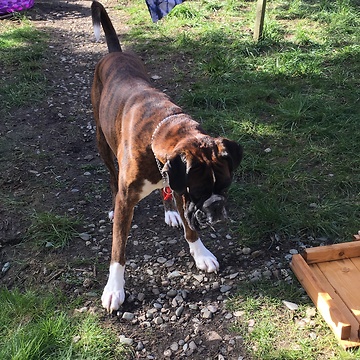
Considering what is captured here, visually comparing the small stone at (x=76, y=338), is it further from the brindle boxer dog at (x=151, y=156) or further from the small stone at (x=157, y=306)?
the small stone at (x=157, y=306)

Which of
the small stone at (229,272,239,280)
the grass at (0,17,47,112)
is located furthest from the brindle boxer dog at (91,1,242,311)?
the grass at (0,17,47,112)

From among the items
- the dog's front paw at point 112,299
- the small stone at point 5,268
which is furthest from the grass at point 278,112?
Answer: the small stone at point 5,268

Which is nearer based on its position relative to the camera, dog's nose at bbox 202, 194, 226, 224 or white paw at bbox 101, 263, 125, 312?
dog's nose at bbox 202, 194, 226, 224

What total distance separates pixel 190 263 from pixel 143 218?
64cm

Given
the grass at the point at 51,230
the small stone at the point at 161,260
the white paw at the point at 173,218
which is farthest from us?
the white paw at the point at 173,218

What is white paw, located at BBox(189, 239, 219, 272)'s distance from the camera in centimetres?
328

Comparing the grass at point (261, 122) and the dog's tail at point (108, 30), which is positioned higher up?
the dog's tail at point (108, 30)

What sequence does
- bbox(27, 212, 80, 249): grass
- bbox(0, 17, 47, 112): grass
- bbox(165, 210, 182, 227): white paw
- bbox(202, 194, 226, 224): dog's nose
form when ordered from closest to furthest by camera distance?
1. bbox(202, 194, 226, 224): dog's nose
2. bbox(27, 212, 80, 249): grass
3. bbox(165, 210, 182, 227): white paw
4. bbox(0, 17, 47, 112): grass

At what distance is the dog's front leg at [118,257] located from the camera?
2988 mm

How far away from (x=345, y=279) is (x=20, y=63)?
4916 millimetres

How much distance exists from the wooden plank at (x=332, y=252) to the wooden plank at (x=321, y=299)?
72mm

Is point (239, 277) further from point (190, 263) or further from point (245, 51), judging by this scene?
point (245, 51)

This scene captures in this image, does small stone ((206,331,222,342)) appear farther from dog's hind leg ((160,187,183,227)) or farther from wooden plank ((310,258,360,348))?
dog's hind leg ((160,187,183,227))

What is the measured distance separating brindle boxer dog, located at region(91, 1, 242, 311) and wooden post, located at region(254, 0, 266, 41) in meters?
2.94
